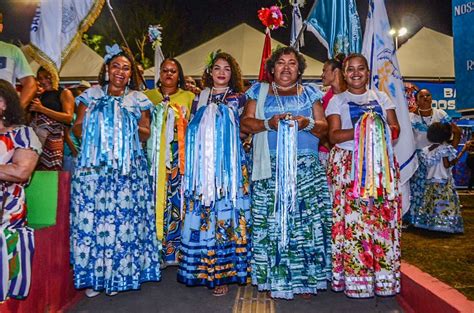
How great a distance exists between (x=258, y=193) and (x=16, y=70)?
2517 mm

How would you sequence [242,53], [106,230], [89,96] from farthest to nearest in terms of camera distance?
[242,53], [89,96], [106,230]

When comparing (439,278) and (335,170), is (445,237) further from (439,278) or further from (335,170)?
(335,170)

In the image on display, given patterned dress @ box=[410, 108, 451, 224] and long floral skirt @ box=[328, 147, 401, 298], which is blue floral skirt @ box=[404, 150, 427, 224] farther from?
long floral skirt @ box=[328, 147, 401, 298]

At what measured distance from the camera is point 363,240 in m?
3.72

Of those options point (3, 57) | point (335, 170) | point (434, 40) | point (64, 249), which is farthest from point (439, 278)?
point (434, 40)

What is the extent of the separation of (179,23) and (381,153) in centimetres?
2389

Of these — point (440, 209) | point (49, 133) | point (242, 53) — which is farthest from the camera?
point (242, 53)

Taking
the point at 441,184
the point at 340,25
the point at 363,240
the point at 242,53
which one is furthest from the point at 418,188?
the point at 242,53

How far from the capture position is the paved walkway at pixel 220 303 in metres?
3.62

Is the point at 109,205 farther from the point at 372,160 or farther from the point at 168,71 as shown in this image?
the point at 372,160

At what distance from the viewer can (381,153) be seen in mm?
3648

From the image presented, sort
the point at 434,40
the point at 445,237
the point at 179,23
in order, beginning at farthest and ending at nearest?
the point at 179,23
the point at 434,40
the point at 445,237

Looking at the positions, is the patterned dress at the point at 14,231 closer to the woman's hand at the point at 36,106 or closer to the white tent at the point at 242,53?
the woman's hand at the point at 36,106

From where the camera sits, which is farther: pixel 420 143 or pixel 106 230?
pixel 420 143
